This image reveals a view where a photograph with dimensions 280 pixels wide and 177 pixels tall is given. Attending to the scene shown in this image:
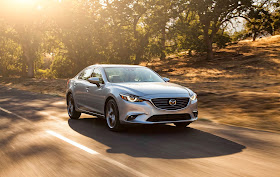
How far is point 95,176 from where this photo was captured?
198 inches

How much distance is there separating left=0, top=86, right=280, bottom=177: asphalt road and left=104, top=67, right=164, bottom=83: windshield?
1.19 m

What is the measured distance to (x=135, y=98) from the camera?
26.6ft

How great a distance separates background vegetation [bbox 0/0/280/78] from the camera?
35531 millimetres

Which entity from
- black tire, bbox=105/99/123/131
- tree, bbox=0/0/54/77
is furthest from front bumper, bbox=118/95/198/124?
tree, bbox=0/0/54/77

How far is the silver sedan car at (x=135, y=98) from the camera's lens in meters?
8.03

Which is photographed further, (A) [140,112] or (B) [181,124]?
(B) [181,124]

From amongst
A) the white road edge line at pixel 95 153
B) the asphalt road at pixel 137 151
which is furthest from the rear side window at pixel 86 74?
the white road edge line at pixel 95 153

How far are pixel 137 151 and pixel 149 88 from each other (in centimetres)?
214

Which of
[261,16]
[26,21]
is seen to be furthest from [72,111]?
[261,16]

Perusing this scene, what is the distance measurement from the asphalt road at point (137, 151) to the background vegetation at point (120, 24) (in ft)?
87.6

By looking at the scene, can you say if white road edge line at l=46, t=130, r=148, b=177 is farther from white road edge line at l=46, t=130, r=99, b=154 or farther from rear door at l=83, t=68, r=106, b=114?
rear door at l=83, t=68, r=106, b=114

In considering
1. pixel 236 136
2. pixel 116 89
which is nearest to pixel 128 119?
pixel 116 89

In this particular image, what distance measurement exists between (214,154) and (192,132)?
236cm

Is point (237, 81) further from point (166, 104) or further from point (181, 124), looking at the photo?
point (166, 104)
